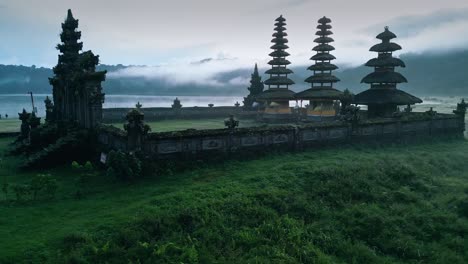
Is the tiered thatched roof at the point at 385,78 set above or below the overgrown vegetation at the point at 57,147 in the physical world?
above

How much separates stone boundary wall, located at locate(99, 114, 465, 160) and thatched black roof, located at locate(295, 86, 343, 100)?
1190cm

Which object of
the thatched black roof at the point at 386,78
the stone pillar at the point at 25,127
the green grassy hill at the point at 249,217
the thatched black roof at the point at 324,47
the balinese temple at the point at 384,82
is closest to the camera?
the green grassy hill at the point at 249,217

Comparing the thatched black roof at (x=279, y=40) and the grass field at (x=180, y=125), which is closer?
the grass field at (x=180, y=125)

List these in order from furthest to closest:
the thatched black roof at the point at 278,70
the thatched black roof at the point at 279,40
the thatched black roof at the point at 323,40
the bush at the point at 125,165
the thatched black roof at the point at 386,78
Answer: the thatched black roof at the point at 279,40
the thatched black roof at the point at 278,70
the thatched black roof at the point at 323,40
the thatched black roof at the point at 386,78
the bush at the point at 125,165

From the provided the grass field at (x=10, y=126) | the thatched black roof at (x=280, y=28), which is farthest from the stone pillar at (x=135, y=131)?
the thatched black roof at (x=280, y=28)

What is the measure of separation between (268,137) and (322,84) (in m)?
24.8

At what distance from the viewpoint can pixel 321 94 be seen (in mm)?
42969

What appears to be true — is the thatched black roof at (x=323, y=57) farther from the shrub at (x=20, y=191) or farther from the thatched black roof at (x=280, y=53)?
the shrub at (x=20, y=191)

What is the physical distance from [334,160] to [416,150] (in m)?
9.63

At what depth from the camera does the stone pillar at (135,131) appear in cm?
1838

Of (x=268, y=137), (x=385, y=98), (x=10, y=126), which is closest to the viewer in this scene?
(x=268, y=137)

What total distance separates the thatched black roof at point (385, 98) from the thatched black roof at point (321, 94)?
4.60 metres

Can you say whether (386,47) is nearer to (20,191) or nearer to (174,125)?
(174,125)

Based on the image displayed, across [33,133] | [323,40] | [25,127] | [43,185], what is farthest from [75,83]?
[323,40]
